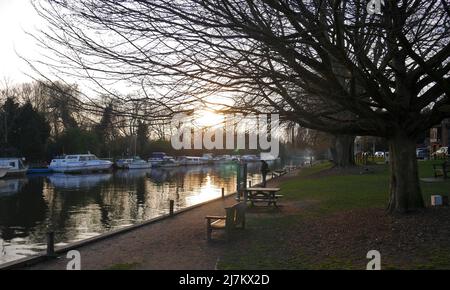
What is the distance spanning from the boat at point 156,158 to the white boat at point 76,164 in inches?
819

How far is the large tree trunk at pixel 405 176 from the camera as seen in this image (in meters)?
12.6

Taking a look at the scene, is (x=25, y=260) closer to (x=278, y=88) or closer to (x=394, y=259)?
(x=278, y=88)

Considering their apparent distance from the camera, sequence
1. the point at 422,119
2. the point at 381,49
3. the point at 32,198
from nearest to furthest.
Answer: the point at 422,119 < the point at 381,49 < the point at 32,198

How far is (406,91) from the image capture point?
12.5 meters

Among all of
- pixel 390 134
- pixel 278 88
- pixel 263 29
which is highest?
pixel 263 29

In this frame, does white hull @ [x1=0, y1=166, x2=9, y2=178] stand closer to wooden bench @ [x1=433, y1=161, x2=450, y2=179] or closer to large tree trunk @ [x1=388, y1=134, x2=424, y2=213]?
wooden bench @ [x1=433, y1=161, x2=450, y2=179]

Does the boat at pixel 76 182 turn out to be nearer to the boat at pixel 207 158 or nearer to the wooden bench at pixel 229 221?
the wooden bench at pixel 229 221

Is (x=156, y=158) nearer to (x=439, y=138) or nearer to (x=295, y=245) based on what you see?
(x=439, y=138)

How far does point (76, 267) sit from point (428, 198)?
12.6 meters

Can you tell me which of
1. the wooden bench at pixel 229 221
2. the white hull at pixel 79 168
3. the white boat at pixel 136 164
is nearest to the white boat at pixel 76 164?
the white hull at pixel 79 168

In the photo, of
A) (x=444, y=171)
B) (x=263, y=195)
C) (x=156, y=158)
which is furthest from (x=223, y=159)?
(x=263, y=195)

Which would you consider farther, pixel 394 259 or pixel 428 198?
pixel 428 198

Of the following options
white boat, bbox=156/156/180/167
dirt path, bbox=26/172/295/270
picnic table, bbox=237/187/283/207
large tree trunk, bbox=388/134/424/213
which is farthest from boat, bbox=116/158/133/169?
large tree trunk, bbox=388/134/424/213
